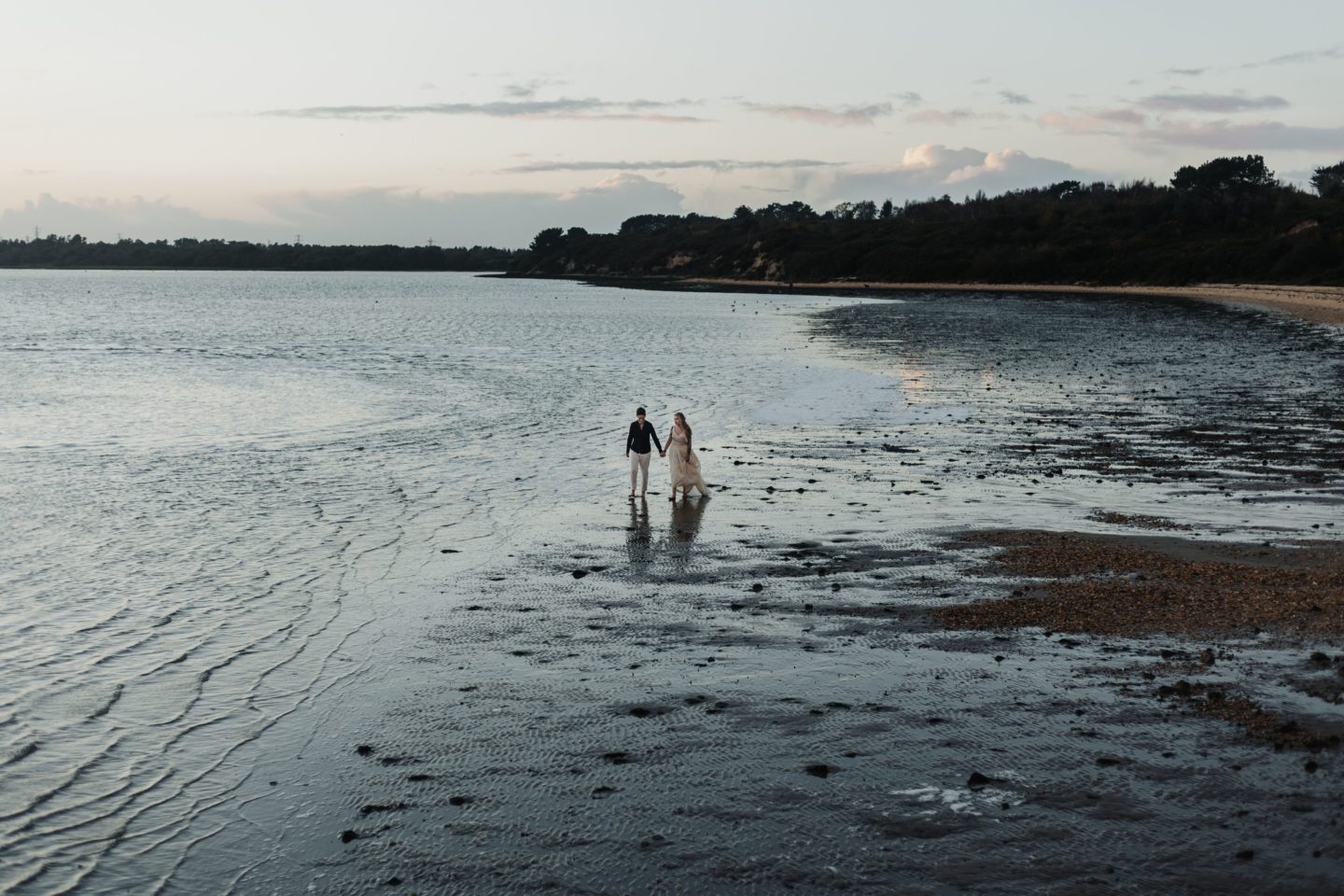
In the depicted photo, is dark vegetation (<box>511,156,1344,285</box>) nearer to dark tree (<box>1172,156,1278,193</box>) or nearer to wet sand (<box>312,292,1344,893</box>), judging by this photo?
dark tree (<box>1172,156,1278,193</box>)

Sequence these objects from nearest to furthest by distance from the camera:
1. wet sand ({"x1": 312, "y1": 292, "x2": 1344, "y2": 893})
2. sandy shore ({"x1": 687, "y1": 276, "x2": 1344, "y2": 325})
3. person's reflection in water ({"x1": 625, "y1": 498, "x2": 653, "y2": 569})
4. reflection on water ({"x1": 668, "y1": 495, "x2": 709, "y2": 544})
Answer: wet sand ({"x1": 312, "y1": 292, "x2": 1344, "y2": 893}), person's reflection in water ({"x1": 625, "y1": 498, "x2": 653, "y2": 569}), reflection on water ({"x1": 668, "y1": 495, "x2": 709, "y2": 544}), sandy shore ({"x1": 687, "y1": 276, "x2": 1344, "y2": 325})

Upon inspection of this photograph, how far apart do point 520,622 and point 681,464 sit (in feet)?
27.2

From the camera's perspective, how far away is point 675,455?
73.3 feet

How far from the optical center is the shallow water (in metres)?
8.81

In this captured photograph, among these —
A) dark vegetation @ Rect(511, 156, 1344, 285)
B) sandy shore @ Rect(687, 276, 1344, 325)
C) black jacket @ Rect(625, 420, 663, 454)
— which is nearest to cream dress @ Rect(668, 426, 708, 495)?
black jacket @ Rect(625, 420, 663, 454)

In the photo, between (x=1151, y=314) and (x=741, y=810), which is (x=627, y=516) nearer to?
(x=741, y=810)

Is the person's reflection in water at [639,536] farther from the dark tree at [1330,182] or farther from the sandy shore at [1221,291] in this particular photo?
the dark tree at [1330,182]

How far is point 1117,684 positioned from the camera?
38.1ft

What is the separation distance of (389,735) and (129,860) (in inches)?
102

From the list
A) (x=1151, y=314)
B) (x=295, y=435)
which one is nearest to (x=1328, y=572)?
(x=295, y=435)

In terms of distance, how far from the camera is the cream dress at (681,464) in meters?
22.2

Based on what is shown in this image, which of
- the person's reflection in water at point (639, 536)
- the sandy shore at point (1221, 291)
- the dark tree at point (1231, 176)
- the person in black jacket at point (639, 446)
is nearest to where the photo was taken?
the person's reflection in water at point (639, 536)

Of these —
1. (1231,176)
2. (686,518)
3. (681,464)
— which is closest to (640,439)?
(681,464)

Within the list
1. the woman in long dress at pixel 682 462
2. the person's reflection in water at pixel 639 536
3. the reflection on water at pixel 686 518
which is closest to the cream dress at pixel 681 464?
the woman in long dress at pixel 682 462
